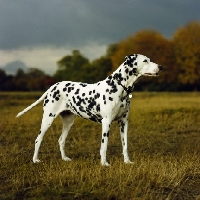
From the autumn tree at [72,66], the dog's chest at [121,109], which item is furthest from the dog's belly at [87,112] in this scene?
the autumn tree at [72,66]

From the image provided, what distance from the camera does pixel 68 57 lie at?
240ft

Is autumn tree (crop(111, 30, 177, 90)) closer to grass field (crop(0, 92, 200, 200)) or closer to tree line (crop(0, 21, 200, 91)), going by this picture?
tree line (crop(0, 21, 200, 91))

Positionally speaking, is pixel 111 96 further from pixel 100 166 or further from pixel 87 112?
pixel 100 166

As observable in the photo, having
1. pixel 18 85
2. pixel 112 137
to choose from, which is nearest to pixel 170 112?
pixel 112 137

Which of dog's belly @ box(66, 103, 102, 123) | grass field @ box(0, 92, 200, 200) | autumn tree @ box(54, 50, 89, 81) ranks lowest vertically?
grass field @ box(0, 92, 200, 200)

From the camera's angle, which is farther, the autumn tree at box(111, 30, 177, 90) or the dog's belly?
the autumn tree at box(111, 30, 177, 90)

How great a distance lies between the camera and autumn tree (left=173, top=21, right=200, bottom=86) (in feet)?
165

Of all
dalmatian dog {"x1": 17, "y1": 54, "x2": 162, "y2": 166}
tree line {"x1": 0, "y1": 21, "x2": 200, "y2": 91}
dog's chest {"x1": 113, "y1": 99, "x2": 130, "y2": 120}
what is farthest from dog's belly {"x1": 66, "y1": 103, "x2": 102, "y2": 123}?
tree line {"x1": 0, "y1": 21, "x2": 200, "y2": 91}

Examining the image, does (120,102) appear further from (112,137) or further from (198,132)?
(198,132)

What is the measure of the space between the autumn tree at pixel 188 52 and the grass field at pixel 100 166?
36149 millimetres

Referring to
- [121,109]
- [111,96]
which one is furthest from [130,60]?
[121,109]

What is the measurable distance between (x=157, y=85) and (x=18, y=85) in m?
18.4

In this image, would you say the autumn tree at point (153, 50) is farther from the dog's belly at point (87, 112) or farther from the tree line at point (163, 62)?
the dog's belly at point (87, 112)

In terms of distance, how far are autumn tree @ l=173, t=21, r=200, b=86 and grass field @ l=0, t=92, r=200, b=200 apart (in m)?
36.1
